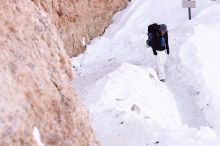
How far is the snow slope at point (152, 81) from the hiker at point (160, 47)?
0.91ft

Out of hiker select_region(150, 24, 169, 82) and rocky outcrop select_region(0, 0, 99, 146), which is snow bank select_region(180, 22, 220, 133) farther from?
rocky outcrop select_region(0, 0, 99, 146)

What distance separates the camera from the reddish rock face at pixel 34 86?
477 centimetres

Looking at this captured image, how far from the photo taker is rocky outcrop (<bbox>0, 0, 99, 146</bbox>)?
15.6 feet

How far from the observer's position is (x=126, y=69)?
14211 millimetres

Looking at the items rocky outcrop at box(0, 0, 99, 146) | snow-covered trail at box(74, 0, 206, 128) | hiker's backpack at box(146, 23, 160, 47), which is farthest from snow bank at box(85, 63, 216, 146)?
rocky outcrop at box(0, 0, 99, 146)

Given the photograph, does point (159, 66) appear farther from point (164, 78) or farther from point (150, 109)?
point (150, 109)

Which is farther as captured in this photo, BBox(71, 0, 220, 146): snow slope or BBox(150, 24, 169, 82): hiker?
BBox(150, 24, 169, 82): hiker

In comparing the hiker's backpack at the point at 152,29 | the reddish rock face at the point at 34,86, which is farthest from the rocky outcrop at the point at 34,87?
the hiker's backpack at the point at 152,29

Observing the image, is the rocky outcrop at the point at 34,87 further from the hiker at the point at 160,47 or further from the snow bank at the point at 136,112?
the hiker at the point at 160,47

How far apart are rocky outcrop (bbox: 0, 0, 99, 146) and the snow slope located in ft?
11.7

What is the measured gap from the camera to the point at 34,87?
5.21 m

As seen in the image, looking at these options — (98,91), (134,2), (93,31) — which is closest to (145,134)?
(98,91)

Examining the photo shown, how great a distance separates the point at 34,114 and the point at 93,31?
42.8ft

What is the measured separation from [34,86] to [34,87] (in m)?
0.02
